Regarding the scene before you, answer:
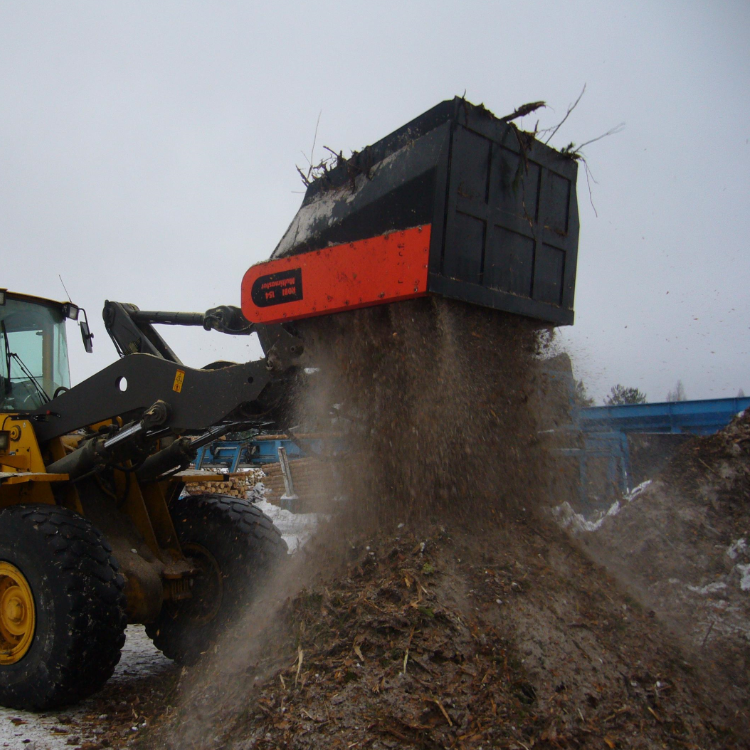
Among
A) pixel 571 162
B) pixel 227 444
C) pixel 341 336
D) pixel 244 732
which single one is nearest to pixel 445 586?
A: pixel 244 732

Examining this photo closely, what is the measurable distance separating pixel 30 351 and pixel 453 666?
3.64 metres

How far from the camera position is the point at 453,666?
9.05ft

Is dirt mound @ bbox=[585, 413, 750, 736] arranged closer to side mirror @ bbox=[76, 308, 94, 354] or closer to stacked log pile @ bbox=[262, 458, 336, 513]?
side mirror @ bbox=[76, 308, 94, 354]

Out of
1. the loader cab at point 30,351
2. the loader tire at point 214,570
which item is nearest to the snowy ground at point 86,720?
the loader tire at point 214,570

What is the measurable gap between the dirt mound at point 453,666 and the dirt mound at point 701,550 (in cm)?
35

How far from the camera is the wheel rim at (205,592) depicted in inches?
175

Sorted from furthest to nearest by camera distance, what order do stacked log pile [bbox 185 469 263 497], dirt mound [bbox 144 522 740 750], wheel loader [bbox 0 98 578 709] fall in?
stacked log pile [bbox 185 469 263 497] → wheel loader [bbox 0 98 578 709] → dirt mound [bbox 144 522 740 750]

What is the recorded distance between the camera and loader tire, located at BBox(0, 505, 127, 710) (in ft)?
11.2

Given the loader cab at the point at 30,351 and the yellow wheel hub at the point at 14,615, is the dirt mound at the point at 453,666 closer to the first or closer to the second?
the yellow wheel hub at the point at 14,615

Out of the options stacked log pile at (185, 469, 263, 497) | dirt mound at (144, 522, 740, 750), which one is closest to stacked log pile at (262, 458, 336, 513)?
stacked log pile at (185, 469, 263, 497)

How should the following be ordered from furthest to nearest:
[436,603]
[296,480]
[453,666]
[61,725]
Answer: [296,480]
[61,725]
[436,603]
[453,666]

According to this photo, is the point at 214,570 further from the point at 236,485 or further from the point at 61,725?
the point at 236,485

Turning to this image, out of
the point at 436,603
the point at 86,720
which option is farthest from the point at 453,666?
the point at 86,720

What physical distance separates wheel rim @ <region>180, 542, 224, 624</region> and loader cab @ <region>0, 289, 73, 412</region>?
5.30ft
